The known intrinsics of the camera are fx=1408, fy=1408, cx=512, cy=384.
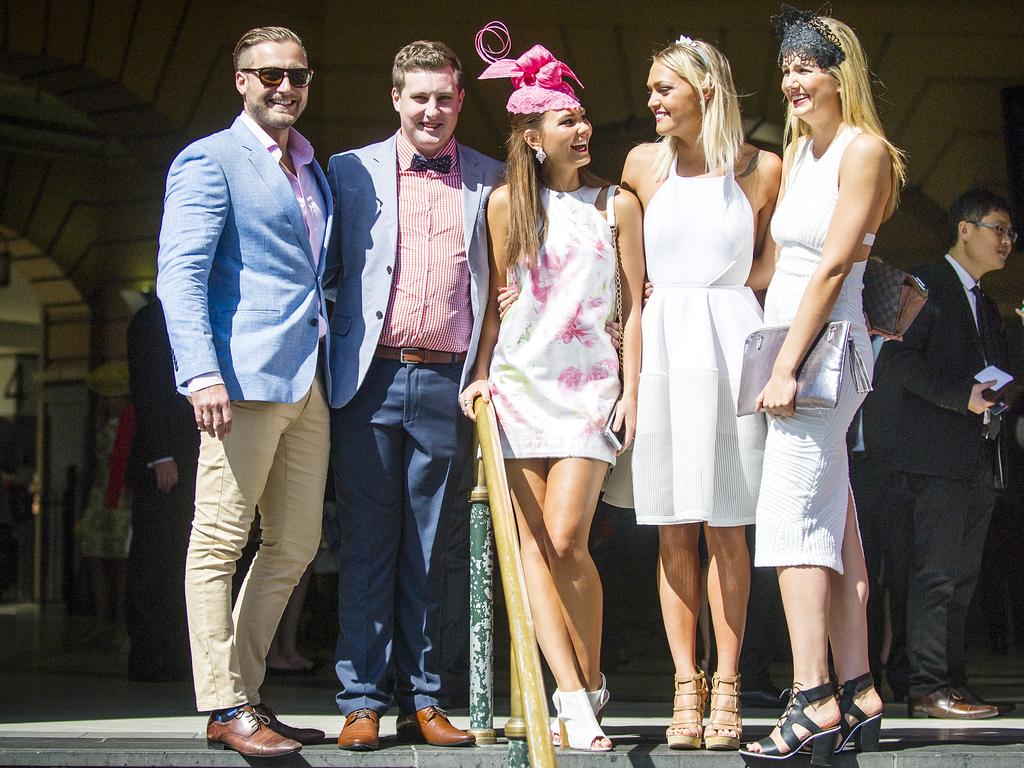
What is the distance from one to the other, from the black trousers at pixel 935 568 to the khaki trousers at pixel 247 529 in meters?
2.68

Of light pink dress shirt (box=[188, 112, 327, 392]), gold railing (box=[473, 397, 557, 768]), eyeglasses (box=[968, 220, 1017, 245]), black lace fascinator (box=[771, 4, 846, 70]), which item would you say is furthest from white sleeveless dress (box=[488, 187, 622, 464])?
eyeglasses (box=[968, 220, 1017, 245])

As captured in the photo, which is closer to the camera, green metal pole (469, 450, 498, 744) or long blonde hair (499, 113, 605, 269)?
green metal pole (469, 450, 498, 744)

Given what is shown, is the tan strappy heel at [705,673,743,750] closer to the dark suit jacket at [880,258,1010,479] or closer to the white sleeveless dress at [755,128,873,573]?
the white sleeveless dress at [755,128,873,573]

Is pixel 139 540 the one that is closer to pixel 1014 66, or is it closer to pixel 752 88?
pixel 752 88

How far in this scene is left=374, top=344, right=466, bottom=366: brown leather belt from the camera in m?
4.44

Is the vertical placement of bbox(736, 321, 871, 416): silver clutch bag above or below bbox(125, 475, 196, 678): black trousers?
above

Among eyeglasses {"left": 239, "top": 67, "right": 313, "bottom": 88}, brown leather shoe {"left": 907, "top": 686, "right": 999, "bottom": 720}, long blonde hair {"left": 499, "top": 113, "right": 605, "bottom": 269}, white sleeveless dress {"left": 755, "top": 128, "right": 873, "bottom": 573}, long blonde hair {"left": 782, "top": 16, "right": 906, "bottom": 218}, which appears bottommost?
brown leather shoe {"left": 907, "top": 686, "right": 999, "bottom": 720}

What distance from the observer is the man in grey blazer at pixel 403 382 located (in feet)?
14.4

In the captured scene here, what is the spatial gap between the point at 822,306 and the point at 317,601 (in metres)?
4.39

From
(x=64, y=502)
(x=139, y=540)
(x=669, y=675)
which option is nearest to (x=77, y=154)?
(x=64, y=502)

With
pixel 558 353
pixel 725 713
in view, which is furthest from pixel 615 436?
pixel 725 713

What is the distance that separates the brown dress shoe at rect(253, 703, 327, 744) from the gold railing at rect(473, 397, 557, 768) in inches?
29.1

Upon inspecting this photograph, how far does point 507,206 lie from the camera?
4.46 meters

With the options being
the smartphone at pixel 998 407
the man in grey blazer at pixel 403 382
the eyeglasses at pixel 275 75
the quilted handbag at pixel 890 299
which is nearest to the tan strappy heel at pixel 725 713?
the man in grey blazer at pixel 403 382
